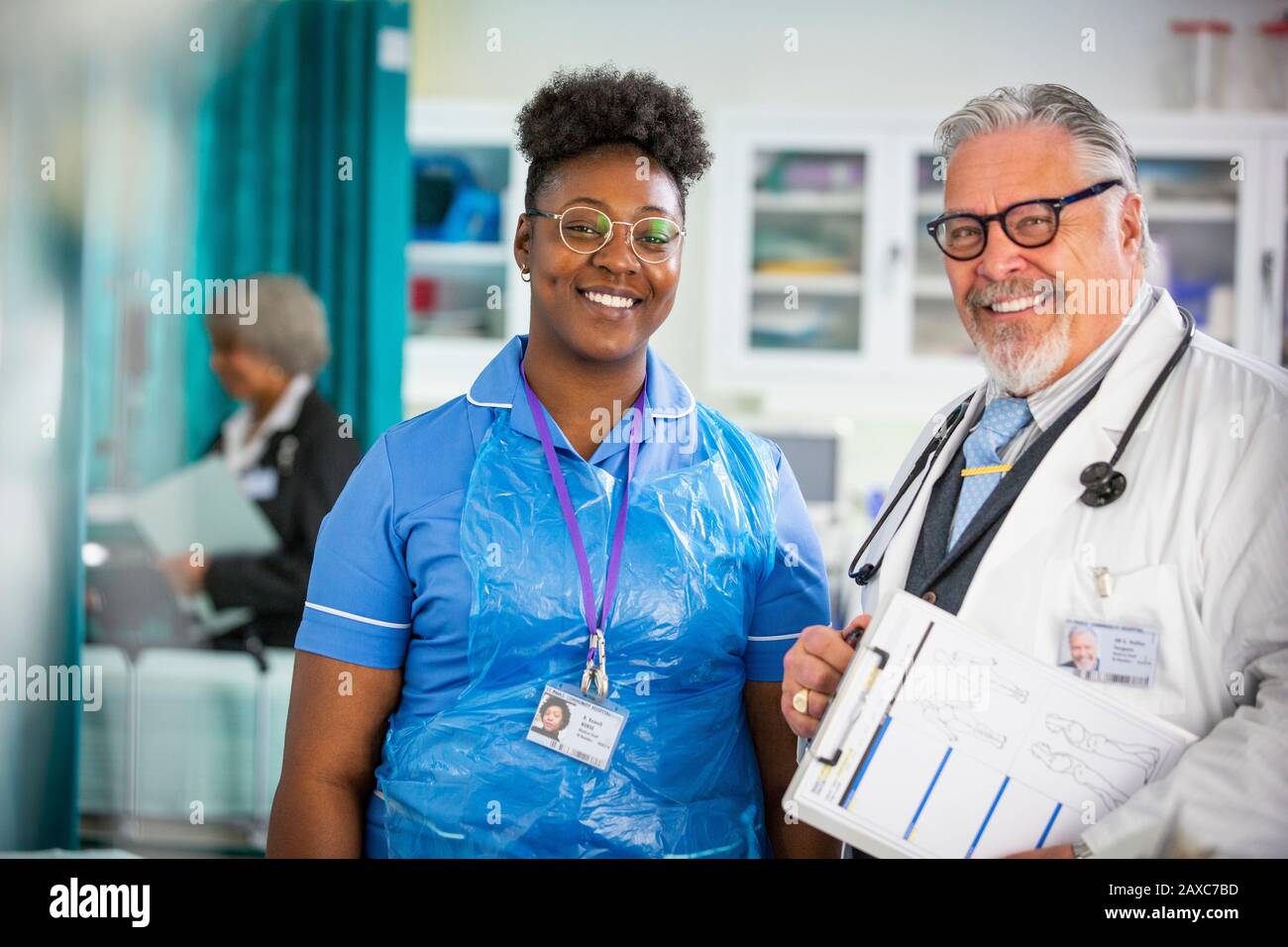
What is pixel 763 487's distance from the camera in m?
1.23

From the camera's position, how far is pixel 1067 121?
43.4 inches

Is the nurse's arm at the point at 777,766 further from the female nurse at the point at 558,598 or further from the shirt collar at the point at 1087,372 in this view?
the shirt collar at the point at 1087,372

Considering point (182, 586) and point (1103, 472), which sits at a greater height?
point (1103, 472)

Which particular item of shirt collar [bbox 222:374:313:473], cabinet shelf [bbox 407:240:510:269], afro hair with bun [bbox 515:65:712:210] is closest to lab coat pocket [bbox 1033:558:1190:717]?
afro hair with bun [bbox 515:65:712:210]

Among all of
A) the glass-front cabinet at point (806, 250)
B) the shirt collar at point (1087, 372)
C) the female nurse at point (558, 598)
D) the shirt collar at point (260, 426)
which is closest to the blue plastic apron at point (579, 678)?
the female nurse at point (558, 598)

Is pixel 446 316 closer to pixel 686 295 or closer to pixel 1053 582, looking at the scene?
pixel 686 295

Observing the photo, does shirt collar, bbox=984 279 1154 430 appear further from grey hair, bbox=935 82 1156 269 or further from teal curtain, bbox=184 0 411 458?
teal curtain, bbox=184 0 411 458

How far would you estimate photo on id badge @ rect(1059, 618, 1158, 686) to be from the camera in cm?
96

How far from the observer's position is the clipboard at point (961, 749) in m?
0.92

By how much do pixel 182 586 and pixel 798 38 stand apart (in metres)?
2.78

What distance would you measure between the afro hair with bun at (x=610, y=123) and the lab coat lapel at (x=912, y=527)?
1.33ft

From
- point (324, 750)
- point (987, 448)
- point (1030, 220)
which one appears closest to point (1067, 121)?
point (1030, 220)

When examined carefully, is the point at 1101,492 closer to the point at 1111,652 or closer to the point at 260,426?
the point at 1111,652
